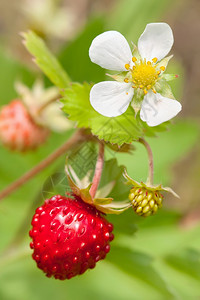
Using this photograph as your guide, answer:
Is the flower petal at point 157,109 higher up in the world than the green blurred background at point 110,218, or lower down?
higher up

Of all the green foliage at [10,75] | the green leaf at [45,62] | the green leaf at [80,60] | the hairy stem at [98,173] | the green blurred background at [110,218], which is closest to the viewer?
the hairy stem at [98,173]

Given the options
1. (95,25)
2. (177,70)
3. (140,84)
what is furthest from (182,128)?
(140,84)

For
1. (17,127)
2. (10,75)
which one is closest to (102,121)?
→ (17,127)

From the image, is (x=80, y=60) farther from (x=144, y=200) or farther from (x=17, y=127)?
(x=144, y=200)

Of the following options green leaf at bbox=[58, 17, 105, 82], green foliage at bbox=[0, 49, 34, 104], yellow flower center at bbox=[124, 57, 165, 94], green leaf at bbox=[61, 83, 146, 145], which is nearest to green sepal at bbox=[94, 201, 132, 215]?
green leaf at bbox=[61, 83, 146, 145]

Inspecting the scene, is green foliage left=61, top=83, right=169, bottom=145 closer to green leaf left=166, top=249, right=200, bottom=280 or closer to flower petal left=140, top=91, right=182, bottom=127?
flower petal left=140, top=91, right=182, bottom=127

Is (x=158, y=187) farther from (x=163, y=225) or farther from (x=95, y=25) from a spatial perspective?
(x=95, y=25)

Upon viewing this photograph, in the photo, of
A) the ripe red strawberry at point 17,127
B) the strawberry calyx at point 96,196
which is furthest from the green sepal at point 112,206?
the ripe red strawberry at point 17,127

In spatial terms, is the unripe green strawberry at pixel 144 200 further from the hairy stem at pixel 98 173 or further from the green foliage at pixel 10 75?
the green foliage at pixel 10 75
